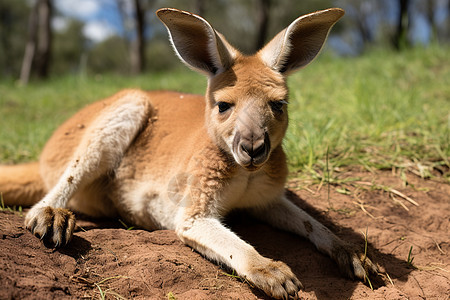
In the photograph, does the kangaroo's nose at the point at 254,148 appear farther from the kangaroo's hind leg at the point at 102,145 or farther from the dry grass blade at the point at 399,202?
the dry grass blade at the point at 399,202

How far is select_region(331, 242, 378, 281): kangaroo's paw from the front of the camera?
109 inches

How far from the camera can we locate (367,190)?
388cm

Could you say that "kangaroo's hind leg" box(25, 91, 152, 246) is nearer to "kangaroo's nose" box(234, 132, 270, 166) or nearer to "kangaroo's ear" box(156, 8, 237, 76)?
"kangaroo's ear" box(156, 8, 237, 76)

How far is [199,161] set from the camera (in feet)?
10.1

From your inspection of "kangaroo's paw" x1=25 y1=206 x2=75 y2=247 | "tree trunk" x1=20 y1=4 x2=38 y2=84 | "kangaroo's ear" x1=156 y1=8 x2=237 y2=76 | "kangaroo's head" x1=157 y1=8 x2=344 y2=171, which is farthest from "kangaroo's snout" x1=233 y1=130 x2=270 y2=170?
"tree trunk" x1=20 y1=4 x2=38 y2=84

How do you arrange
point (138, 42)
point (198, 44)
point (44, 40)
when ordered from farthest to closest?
point (138, 42) < point (44, 40) < point (198, 44)

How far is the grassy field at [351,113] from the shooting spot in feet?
14.0

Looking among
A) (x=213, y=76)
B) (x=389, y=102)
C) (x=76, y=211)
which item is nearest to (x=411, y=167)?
(x=389, y=102)

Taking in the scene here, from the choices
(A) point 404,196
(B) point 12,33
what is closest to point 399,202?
(A) point 404,196

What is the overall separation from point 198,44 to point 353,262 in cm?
186

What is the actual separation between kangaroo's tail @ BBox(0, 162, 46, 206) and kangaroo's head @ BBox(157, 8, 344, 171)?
72.6 inches

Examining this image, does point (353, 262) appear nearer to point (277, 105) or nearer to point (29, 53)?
point (277, 105)

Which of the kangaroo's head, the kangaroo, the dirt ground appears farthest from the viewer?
the kangaroo

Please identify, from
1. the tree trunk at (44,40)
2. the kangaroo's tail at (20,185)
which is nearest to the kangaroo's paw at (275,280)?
the kangaroo's tail at (20,185)
